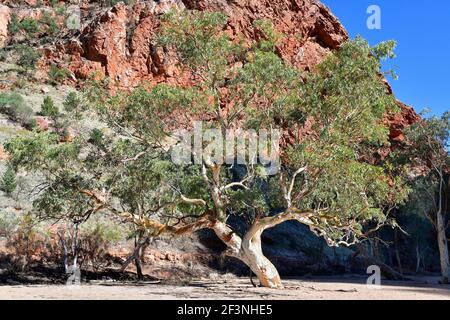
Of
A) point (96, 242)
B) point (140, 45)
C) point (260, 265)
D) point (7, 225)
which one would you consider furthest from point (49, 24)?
point (260, 265)

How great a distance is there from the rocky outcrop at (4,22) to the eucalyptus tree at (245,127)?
3088cm

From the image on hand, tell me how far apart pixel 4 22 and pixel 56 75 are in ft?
30.4

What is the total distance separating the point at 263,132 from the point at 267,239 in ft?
46.8

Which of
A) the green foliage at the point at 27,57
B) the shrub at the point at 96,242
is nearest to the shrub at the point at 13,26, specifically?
the green foliage at the point at 27,57

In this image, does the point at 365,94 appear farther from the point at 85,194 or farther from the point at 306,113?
the point at 85,194

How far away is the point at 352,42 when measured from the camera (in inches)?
537

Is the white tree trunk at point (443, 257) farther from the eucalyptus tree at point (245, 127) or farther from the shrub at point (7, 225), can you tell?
the shrub at point (7, 225)

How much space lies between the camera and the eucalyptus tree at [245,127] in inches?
544

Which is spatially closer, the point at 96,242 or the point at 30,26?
the point at 96,242

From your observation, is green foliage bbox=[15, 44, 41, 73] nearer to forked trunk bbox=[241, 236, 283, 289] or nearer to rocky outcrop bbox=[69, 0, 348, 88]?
rocky outcrop bbox=[69, 0, 348, 88]

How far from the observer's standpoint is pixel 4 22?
1672 inches

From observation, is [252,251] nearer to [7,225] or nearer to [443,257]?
[7,225]

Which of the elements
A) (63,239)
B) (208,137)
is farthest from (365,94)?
(63,239)

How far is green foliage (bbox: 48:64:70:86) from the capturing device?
126ft
